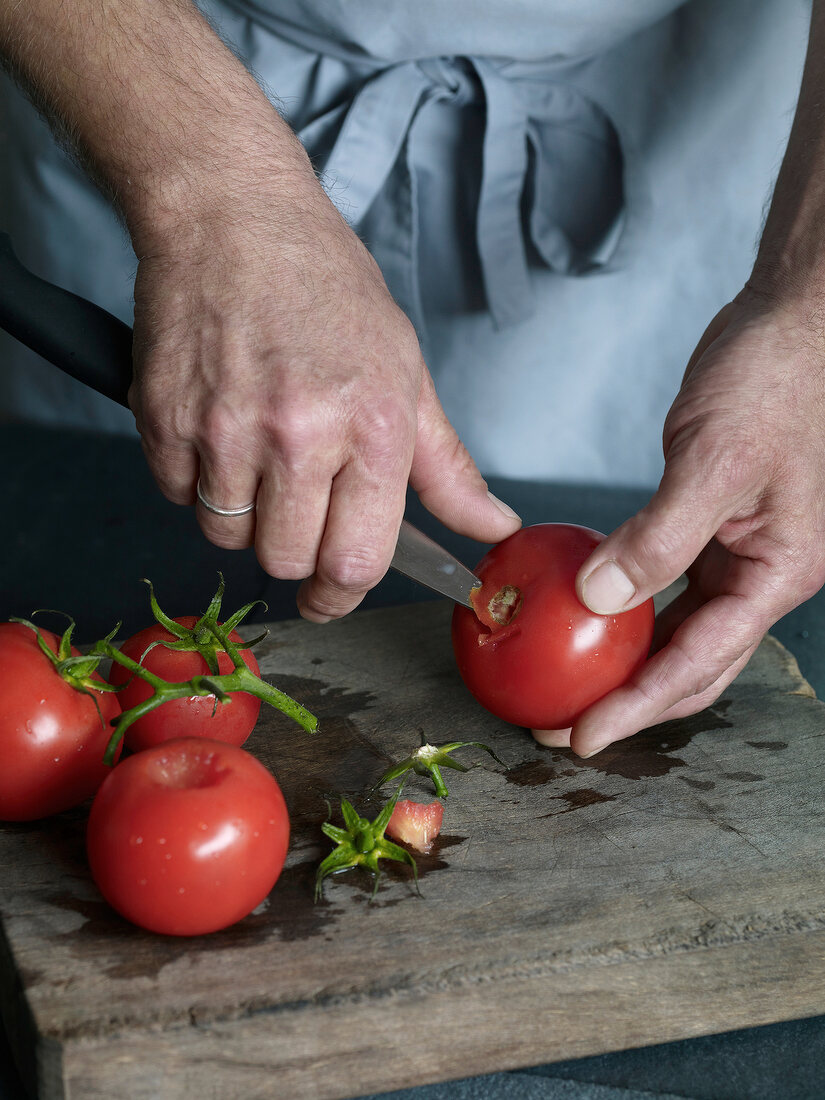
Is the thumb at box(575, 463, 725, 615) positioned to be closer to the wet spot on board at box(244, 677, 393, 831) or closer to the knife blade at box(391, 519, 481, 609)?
the knife blade at box(391, 519, 481, 609)

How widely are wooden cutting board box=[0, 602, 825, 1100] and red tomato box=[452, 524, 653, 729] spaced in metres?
0.09

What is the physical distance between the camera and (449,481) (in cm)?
123

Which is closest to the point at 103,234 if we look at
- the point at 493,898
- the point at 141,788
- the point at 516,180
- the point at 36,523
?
the point at 36,523

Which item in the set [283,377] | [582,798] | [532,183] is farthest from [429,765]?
[532,183]

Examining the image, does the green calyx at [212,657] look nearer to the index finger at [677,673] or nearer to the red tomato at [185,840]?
the red tomato at [185,840]

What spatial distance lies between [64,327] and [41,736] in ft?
1.40

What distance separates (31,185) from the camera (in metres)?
1.86

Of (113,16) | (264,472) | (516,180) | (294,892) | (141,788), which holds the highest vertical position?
(113,16)

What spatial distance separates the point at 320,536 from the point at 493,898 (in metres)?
0.40

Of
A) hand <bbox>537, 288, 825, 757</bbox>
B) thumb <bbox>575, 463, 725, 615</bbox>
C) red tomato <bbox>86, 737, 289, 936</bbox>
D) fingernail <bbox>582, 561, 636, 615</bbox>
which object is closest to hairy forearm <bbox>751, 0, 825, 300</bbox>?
hand <bbox>537, 288, 825, 757</bbox>

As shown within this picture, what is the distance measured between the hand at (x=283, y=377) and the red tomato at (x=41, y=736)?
23cm

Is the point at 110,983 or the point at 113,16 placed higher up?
the point at 113,16

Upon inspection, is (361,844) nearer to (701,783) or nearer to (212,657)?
(212,657)

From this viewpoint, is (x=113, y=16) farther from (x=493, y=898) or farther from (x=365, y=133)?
(x=493, y=898)
